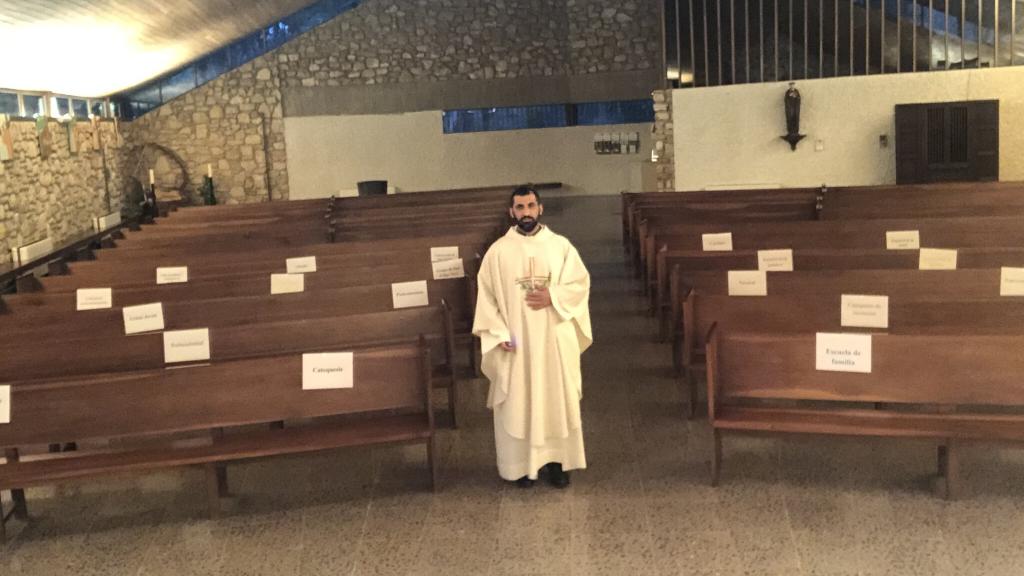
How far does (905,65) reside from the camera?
1262 cm

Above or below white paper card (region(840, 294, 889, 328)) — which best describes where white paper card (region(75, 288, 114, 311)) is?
above

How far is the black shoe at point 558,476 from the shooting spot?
14.2 ft

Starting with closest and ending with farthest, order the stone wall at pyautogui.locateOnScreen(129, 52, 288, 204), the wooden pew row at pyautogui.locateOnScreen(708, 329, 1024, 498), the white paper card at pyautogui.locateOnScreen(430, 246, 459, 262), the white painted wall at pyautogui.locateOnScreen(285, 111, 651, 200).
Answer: the wooden pew row at pyautogui.locateOnScreen(708, 329, 1024, 498)
the white paper card at pyautogui.locateOnScreen(430, 246, 459, 262)
the stone wall at pyautogui.locateOnScreen(129, 52, 288, 204)
the white painted wall at pyautogui.locateOnScreen(285, 111, 651, 200)

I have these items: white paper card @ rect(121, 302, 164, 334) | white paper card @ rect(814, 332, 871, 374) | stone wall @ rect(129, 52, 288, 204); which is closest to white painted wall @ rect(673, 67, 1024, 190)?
stone wall @ rect(129, 52, 288, 204)

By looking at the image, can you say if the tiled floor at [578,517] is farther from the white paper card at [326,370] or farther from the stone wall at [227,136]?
the stone wall at [227,136]

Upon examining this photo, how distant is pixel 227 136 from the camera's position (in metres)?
17.9

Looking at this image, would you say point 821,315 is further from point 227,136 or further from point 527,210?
point 227,136

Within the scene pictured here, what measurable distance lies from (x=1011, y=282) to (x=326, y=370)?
346 cm

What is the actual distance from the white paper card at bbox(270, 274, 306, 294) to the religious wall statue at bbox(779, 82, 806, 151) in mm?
7957

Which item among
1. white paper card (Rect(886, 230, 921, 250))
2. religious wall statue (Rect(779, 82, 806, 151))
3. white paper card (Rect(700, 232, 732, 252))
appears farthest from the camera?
religious wall statue (Rect(779, 82, 806, 151))

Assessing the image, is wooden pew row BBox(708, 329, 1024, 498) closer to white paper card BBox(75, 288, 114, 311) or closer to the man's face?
the man's face

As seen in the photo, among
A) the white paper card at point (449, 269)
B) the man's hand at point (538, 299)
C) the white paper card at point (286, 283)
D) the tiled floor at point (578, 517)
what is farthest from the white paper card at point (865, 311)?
the white paper card at point (286, 283)

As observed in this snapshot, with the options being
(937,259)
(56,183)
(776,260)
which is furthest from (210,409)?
(56,183)

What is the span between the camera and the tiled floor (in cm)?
360
